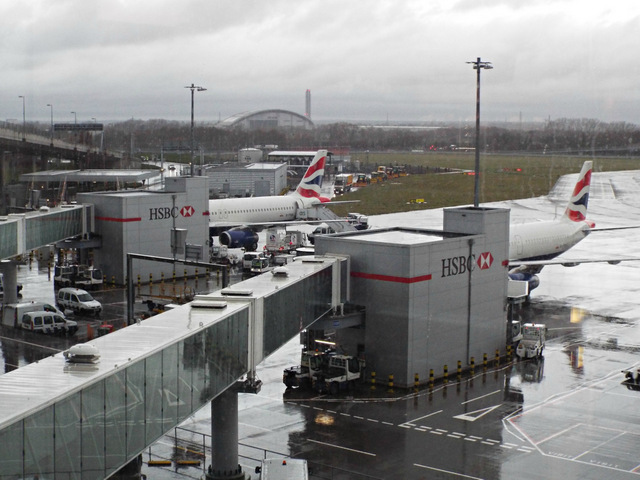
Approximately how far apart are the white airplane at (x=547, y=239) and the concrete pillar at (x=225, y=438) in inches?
1300

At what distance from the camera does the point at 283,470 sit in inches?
965

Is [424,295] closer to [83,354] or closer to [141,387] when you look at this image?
[141,387]

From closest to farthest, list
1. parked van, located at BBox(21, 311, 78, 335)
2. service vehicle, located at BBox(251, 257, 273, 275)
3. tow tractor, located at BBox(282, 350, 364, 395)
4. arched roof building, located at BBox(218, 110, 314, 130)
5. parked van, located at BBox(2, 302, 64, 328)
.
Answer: tow tractor, located at BBox(282, 350, 364, 395), parked van, located at BBox(21, 311, 78, 335), parked van, located at BBox(2, 302, 64, 328), service vehicle, located at BBox(251, 257, 273, 275), arched roof building, located at BBox(218, 110, 314, 130)

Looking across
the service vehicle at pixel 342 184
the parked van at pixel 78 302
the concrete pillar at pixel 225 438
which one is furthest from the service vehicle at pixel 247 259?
the service vehicle at pixel 342 184

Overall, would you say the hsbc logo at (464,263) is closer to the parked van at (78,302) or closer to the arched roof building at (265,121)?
the parked van at (78,302)

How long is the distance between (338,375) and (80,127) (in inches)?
3833

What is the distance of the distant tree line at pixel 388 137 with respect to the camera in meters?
71.1

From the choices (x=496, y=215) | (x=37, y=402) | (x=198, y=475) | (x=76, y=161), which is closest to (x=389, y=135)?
(x=76, y=161)

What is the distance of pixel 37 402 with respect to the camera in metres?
15.4

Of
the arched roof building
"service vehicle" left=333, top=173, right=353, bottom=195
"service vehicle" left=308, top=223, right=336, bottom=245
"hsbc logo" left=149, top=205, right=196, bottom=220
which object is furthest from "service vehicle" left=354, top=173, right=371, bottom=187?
"hsbc logo" left=149, top=205, right=196, bottom=220

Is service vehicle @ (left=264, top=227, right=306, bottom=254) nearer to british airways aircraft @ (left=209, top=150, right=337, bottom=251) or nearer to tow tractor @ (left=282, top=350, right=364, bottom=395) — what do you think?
british airways aircraft @ (left=209, top=150, right=337, bottom=251)

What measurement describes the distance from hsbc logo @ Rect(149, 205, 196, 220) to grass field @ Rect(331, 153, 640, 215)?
3397 centimetres

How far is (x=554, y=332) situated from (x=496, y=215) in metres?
9.93

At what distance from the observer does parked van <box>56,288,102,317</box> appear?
50188mm
